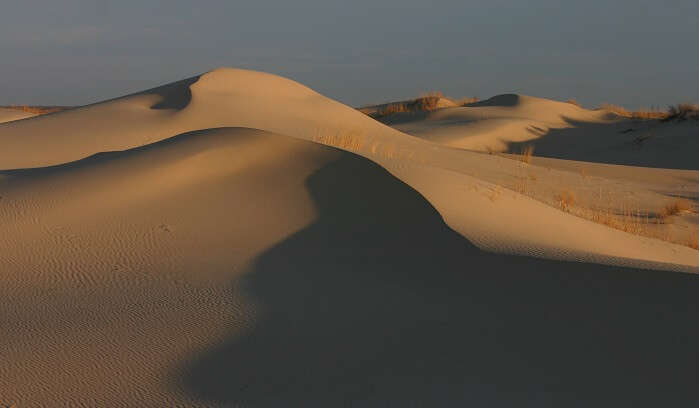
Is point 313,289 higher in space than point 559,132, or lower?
lower

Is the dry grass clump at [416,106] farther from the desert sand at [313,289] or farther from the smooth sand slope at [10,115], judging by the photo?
the desert sand at [313,289]

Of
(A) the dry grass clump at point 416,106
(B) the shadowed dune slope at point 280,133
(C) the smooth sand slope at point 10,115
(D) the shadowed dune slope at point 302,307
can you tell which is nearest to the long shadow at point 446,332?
(D) the shadowed dune slope at point 302,307

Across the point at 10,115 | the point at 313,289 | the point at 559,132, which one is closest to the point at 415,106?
the point at 559,132

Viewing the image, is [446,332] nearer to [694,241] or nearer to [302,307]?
[302,307]

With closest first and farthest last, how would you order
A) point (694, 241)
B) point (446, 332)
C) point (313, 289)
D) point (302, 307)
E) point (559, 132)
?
point (446, 332)
point (302, 307)
point (313, 289)
point (694, 241)
point (559, 132)

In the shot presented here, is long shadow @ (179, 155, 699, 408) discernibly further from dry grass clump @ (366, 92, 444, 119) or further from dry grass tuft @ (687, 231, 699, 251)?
dry grass clump @ (366, 92, 444, 119)

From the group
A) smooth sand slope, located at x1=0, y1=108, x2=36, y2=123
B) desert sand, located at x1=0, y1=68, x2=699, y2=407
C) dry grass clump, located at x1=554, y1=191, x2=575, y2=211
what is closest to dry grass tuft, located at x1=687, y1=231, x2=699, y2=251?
desert sand, located at x1=0, y1=68, x2=699, y2=407
